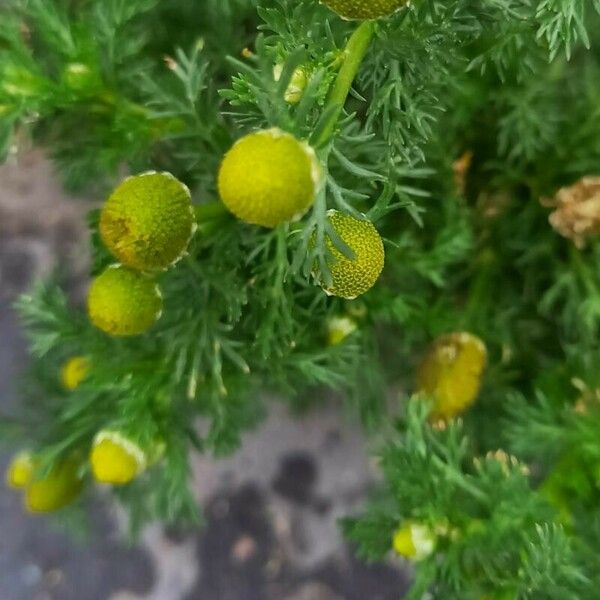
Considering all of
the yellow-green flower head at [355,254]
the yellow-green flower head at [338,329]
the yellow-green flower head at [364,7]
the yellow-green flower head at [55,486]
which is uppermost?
the yellow-green flower head at [364,7]

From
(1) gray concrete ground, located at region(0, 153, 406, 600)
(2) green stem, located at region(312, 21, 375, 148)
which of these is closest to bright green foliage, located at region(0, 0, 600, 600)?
(2) green stem, located at region(312, 21, 375, 148)

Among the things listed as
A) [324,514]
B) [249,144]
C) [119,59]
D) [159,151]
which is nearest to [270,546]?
[324,514]

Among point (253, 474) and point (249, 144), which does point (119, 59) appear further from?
point (253, 474)

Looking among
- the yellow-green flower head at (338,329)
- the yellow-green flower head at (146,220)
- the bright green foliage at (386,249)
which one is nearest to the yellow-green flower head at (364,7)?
the bright green foliage at (386,249)

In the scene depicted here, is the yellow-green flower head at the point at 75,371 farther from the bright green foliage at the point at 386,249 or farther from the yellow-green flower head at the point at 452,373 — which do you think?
the yellow-green flower head at the point at 452,373

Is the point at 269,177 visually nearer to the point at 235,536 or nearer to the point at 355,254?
the point at 355,254

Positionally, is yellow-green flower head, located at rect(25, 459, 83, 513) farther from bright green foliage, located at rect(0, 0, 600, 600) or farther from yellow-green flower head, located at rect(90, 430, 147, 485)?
yellow-green flower head, located at rect(90, 430, 147, 485)
